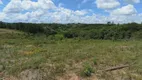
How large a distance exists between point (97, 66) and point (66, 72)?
4.69 ft

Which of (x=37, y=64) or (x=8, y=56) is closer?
(x=37, y=64)

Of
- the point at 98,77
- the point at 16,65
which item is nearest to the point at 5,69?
the point at 16,65

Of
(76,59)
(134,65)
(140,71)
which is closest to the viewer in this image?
(140,71)

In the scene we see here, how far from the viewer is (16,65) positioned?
27.9 ft

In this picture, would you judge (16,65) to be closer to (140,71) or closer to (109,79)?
(109,79)

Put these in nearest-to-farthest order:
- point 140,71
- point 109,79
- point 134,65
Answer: point 109,79, point 140,71, point 134,65

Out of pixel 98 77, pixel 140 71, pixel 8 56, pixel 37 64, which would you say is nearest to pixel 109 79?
pixel 98 77

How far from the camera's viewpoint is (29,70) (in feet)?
25.8

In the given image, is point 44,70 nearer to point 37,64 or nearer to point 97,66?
point 37,64

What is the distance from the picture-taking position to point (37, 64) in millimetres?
8281

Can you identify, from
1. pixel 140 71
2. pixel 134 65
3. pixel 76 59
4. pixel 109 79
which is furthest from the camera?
pixel 76 59

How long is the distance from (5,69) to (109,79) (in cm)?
402

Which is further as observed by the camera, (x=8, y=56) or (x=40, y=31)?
(x=40, y=31)

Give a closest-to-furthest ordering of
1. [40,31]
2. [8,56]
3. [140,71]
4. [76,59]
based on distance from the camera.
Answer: [140,71] < [76,59] < [8,56] < [40,31]
